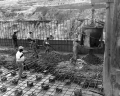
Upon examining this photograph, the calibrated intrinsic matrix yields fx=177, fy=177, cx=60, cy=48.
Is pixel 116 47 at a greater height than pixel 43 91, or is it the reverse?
pixel 116 47

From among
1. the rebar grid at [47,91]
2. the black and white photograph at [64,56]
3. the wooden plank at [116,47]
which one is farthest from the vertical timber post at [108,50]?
the rebar grid at [47,91]

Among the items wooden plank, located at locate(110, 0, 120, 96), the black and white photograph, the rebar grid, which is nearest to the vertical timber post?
the black and white photograph

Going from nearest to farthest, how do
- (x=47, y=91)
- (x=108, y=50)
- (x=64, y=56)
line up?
(x=108, y=50), (x=47, y=91), (x=64, y=56)

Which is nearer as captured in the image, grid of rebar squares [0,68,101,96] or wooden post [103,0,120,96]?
wooden post [103,0,120,96]

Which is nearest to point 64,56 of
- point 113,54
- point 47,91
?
point 47,91

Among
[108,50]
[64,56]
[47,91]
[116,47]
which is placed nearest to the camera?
[116,47]

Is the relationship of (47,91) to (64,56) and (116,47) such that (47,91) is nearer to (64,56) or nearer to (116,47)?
(64,56)

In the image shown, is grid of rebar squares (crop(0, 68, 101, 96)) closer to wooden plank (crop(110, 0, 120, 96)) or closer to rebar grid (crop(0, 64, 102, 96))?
rebar grid (crop(0, 64, 102, 96))

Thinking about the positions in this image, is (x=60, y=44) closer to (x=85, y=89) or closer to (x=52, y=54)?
(x=52, y=54)

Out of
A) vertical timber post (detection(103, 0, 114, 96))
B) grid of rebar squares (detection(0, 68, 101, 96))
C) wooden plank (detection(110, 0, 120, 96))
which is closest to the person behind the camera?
wooden plank (detection(110, 0, 120, 96))

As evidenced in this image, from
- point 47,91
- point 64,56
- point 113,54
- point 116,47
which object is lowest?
point 47,91

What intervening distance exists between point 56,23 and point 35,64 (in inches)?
233

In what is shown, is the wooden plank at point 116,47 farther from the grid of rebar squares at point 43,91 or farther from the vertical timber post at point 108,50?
the grid of rebar squares at point 43,91

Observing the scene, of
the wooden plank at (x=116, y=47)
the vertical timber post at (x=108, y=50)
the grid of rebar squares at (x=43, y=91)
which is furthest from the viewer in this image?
the grid of rebar squares at (x=43, y=91)
